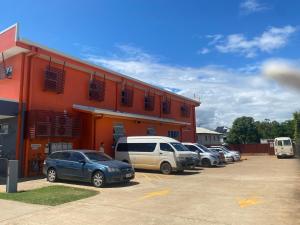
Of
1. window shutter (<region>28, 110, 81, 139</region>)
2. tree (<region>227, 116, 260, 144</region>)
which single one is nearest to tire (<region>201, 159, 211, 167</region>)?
window shutter (<region>28, 110, 81, 139</region>)

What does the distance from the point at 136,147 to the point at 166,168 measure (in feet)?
8.26

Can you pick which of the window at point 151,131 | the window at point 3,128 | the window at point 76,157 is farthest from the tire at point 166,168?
the window at point 3,128

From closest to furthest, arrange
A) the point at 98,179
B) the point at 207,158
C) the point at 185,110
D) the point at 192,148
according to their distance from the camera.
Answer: the point at 98,179 < the point at 207,158 < the point at 192,148 < the point at 185,110

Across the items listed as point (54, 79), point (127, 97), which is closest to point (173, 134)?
point (127, 97)

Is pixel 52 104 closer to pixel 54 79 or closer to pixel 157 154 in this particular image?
pixel 54 79

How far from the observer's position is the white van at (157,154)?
2009 centimetres

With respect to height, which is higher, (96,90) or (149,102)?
(149,102)

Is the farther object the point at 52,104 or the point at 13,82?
the point at 52,104

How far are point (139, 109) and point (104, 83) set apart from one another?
19.7ft

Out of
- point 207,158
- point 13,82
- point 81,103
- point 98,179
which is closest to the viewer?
A: point 98,179

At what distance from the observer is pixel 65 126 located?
2048 cm

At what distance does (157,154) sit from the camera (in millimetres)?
20594

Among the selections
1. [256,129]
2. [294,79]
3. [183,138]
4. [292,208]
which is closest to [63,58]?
[292,208]

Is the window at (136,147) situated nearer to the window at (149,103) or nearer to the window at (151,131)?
the window at (151,131)
